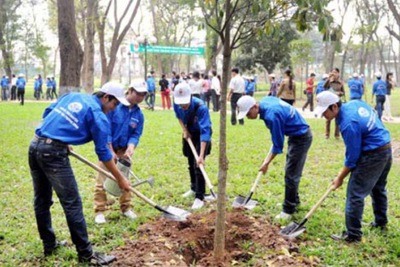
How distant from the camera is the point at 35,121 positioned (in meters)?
14.4

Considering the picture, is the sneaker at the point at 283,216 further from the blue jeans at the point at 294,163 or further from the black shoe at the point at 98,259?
the black shoe at the point at 98,259

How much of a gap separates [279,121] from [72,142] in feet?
7.27

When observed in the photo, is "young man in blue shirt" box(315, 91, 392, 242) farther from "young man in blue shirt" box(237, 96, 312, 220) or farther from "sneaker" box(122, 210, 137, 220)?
"sneaker" box(122, 210, 137, 220)

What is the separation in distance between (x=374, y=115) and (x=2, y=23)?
1246 inches

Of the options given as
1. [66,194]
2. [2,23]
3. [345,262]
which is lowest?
[345,262]

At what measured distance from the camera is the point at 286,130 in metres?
4.84

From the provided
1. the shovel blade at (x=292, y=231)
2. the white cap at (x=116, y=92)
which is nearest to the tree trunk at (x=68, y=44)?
the white cap at (x=116, y=92)

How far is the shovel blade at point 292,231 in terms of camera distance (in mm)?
4504

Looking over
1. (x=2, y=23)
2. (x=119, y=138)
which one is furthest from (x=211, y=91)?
(x=2, y=23)

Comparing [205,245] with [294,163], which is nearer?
[205,245]

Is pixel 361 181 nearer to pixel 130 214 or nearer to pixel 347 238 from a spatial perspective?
pixel 347 238

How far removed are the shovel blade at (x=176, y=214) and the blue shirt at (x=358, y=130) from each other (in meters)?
1.97

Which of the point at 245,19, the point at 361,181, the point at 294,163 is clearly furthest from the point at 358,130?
the point at 245,19

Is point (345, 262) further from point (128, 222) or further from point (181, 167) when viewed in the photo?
point (181, 167)
